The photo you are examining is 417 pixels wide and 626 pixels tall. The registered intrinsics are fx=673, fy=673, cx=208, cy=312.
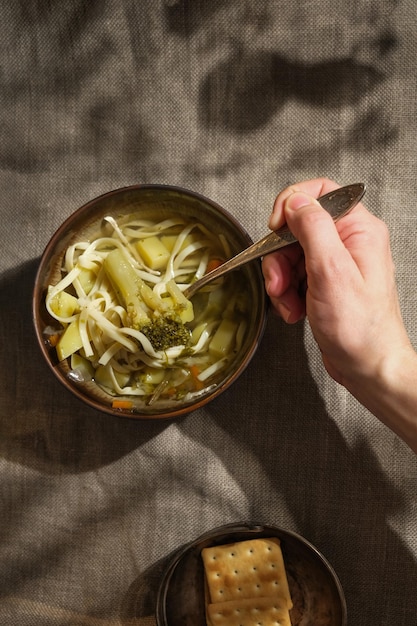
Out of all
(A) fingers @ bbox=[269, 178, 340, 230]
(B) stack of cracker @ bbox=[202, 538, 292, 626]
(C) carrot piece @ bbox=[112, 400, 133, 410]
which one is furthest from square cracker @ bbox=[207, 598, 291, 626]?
(A) fingers @ bbox=[269, 178, 340, 230]

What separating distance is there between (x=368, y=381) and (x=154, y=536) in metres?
0.90

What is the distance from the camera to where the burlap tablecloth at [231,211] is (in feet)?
7.05

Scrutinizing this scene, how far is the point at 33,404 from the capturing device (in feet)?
7.27

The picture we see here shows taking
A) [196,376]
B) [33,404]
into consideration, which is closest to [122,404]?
[196,376]

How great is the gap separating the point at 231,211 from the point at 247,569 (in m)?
1.14

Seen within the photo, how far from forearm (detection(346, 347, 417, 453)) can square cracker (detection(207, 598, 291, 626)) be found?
0.68 m

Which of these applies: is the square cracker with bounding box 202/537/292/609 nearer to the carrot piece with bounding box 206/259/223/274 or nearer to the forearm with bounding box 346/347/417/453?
the forearm with bounding box 346/347/417/453

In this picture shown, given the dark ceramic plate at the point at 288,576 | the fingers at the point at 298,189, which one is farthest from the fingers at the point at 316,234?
the dark ceramic plate at the point at 288,576

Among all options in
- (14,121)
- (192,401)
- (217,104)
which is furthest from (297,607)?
(14,121)

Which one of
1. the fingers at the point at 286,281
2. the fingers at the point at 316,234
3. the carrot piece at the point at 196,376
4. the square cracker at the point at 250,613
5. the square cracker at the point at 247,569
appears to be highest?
the fingers at the point at 316,234

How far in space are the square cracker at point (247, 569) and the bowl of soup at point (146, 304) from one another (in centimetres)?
52

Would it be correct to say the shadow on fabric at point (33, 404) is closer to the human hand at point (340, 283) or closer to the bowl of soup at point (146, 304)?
the bowl of soup at point (146, 304)

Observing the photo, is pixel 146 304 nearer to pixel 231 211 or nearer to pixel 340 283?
pixel 231 211

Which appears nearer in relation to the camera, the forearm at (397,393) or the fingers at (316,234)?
the fingers at (316,234)
